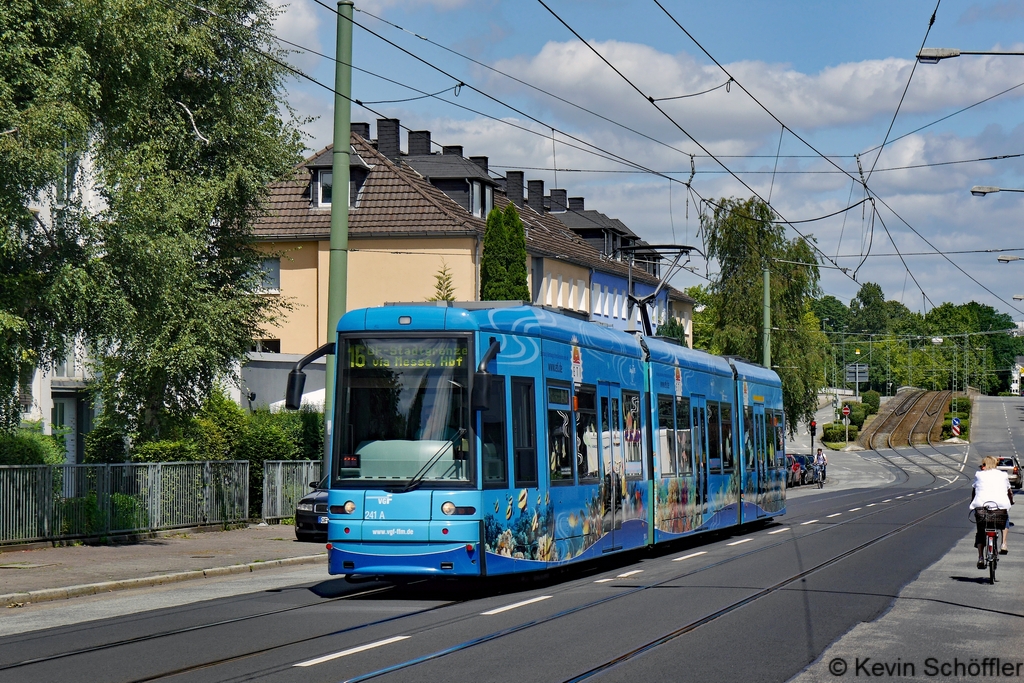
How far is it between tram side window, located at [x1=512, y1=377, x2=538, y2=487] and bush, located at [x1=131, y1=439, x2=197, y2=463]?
13511 mm

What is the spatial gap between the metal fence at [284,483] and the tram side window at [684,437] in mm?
10677

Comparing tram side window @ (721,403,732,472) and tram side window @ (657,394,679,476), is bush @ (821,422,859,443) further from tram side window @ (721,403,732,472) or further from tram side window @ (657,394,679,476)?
tram side window @ (657,394,679,476)

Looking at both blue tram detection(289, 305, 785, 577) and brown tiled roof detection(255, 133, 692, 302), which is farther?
brown tiled roof detection(255, 133, 692, 302)

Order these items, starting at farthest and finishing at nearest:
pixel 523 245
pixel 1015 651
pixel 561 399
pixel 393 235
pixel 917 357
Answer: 1. pixel 917 357
2. pixel 393 235
3. pixel 523 245
4. pixel 561 399
5. pixel 1015 651

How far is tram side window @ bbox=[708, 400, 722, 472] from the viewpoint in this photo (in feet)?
73.3

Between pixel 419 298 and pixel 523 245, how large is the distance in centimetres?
665

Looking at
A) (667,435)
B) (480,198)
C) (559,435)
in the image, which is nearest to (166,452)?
(667,435)

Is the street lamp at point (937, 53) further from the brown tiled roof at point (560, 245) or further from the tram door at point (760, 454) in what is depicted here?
the brown tiled roof at point (560, 245)

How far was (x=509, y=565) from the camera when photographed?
14031 millimetres

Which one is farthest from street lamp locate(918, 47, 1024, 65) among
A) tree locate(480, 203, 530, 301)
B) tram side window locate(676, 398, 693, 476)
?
tree locate(480, 203, 530, 301)

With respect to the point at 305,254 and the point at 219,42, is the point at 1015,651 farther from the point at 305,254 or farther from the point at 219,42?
the point at 305,254

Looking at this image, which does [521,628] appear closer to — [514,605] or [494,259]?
[514,605]

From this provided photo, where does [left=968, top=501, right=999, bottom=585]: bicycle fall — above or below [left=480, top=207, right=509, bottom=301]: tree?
below

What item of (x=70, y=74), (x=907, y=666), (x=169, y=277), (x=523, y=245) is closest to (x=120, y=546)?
(x=169, y=277)
